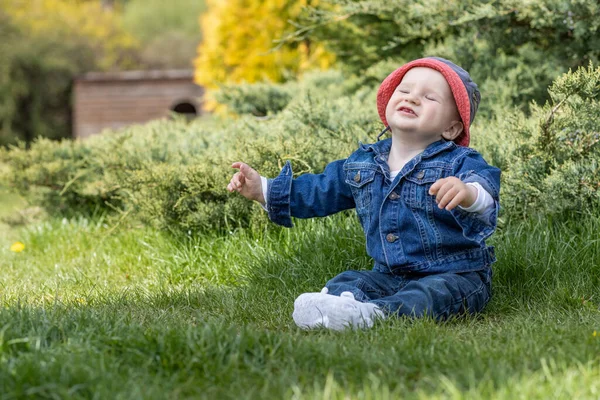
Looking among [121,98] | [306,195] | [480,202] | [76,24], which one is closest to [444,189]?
[480,202]

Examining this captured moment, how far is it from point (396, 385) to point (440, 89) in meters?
1.40

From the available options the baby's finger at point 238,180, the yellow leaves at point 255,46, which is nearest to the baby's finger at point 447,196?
the baby's finger at point 238,180

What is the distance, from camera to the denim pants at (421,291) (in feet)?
8.82

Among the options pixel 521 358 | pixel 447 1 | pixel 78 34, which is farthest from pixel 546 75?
pixel 78 34

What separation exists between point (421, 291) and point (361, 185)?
0.53 metres

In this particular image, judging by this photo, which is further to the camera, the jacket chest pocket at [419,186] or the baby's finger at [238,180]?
the baby's finger at [238,180]

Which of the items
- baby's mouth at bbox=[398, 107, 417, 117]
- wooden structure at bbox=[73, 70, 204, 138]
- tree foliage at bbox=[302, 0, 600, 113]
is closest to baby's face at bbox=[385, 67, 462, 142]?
baby's mouth at bbox=[398, 107, 417, 117]

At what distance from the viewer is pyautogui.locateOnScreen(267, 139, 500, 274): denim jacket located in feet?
9.25

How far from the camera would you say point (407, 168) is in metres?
2.91

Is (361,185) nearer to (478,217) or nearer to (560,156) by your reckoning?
(478,217)

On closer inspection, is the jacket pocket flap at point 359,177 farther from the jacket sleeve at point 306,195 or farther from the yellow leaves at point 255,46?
the yellow leaves at point 255,46

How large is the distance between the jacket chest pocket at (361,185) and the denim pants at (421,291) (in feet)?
0.97

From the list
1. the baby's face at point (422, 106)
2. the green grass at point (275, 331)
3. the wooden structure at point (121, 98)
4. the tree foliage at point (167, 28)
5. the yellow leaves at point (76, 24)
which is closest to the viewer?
the green grass at point (275, 331)

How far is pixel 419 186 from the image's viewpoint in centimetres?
289
